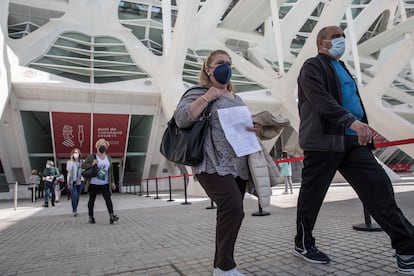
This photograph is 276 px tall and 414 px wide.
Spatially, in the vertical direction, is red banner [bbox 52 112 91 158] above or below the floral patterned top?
above

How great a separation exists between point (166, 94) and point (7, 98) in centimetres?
797

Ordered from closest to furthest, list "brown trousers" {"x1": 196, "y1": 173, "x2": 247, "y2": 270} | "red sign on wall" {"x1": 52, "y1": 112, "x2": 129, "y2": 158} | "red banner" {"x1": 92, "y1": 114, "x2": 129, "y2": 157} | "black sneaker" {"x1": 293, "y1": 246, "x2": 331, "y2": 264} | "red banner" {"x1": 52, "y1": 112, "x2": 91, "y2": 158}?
"brown trousers" {"x1": 196, "y1": 173, "x2": 247, "y2": 270}
"black sneaker" {"x1": 293, "y1": 246, "x2": 331, "y2": 264}
"red banner" {"x1": 52, "y1": 112, "x2": 91, "y2": 158}
"red sign on wall" {"x1": 52, "y1": 112, "x2": 129, "y2": 158}
"red banner" {"x1": 92, "y1": 114, "x2": 129, "y2": 157}

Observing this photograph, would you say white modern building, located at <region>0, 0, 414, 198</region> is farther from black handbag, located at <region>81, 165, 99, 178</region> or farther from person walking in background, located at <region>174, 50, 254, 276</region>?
person walking in background, located at <region>174, 50, 254, 276</region>

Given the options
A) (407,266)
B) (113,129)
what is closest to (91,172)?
(407,266)

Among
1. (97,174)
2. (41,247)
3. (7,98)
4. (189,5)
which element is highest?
(189,5)

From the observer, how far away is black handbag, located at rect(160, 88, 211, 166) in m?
2.22

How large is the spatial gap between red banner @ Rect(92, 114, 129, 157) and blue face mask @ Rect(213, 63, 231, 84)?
17945 mm

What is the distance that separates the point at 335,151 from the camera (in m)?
2.50

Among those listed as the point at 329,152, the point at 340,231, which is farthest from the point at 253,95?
the point at 329,152

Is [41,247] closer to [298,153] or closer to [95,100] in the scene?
[95,100]

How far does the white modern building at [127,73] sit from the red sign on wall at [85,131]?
62mm

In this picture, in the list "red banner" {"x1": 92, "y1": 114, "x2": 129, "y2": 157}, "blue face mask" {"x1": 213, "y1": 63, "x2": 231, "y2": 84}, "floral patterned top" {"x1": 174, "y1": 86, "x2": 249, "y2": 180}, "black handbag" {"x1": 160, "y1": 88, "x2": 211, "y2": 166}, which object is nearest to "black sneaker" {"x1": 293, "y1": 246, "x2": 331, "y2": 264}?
"floral patterned top" {"x1": 174, "y1": 86, "x2": 249, "y2": 180}

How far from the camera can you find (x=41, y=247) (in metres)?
4.15

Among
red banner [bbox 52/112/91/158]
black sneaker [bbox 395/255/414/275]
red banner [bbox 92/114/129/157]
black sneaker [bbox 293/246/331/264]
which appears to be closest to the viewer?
black sneaker [bbox 395/255/414/275]
